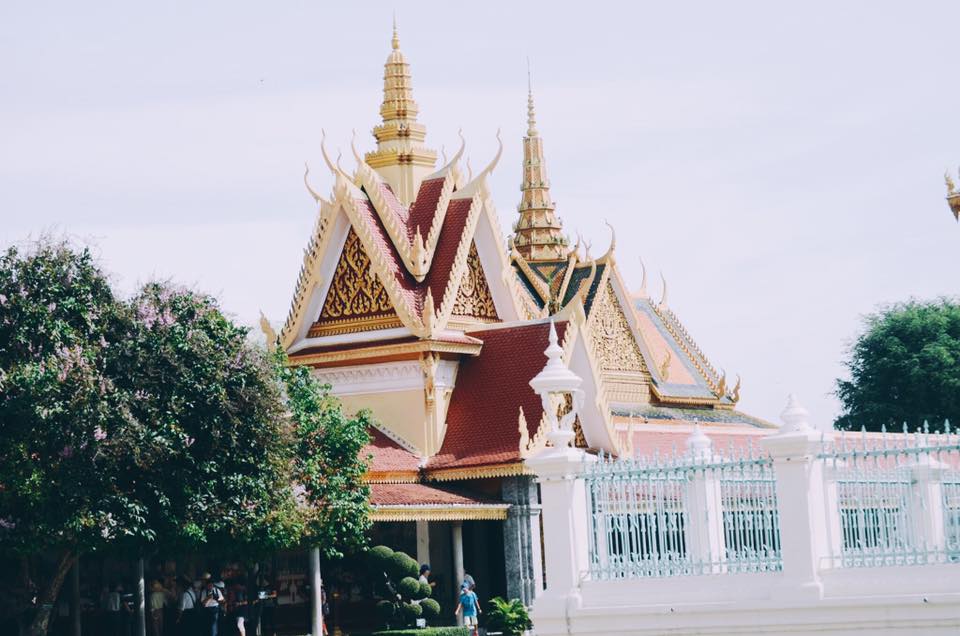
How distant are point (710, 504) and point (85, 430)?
6.87 metres

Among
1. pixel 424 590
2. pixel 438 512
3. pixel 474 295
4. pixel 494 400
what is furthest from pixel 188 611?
pixel 474 295

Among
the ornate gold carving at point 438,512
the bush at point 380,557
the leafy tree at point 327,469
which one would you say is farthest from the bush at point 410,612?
the ornate gold carving at point 438,512

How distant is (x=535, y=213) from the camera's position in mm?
41125

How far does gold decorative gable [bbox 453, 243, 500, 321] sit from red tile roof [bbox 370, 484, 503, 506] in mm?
3601

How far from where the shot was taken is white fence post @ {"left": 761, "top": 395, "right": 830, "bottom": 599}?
14.9 m

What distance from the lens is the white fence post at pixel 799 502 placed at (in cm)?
1486

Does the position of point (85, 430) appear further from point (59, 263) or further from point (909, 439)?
point (909, 439)

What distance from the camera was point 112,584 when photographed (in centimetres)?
2398

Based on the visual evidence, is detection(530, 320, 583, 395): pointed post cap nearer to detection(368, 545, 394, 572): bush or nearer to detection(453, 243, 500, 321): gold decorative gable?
detection(368, 545, 394, 572): bush

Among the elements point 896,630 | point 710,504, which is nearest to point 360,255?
point 710,504

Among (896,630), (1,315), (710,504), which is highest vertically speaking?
(1,315)

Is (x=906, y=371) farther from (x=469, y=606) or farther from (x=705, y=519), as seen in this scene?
(x=705, y=519)

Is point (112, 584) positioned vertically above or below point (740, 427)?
below

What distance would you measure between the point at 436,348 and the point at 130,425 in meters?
8.78
